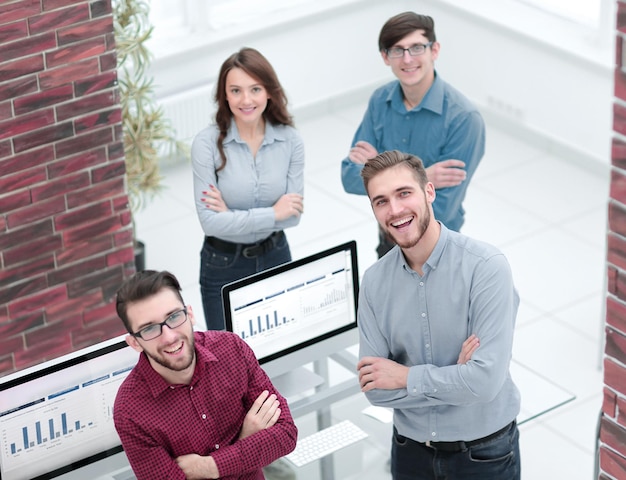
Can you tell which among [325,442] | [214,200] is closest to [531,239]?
[214,200]

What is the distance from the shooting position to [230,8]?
26.7 ft

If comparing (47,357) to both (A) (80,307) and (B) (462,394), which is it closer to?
(A) (80,307)

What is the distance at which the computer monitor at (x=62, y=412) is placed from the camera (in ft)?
12.1

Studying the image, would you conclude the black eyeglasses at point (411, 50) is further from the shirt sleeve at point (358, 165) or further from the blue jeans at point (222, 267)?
the blue jeans at point (222, 267)

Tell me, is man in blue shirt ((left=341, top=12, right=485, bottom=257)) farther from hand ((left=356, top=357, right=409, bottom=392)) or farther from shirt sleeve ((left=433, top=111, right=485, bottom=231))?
hand ((left=356, top=357, right=409, bottom=392))

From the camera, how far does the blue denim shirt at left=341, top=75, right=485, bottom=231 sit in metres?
4.84

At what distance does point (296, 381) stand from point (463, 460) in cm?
90

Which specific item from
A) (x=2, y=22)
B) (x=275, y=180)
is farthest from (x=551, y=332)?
(x=2, y=22)

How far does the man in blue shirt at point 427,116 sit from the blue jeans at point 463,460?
1.34 metres

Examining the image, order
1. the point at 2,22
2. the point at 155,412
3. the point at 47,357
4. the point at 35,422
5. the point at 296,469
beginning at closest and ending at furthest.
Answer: the point at 155,412 → the point at 35,422 → the point at 296,469 → the point at 2,22 → the point at 47,357

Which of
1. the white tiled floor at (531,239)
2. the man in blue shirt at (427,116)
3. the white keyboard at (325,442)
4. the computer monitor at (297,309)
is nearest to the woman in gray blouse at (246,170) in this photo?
the man in blue shirt at (427,116)

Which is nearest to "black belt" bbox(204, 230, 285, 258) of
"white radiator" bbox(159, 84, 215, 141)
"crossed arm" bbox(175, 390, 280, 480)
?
"crossed arm" bbox(175, 390, 280, 480)

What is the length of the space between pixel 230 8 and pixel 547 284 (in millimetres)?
2983

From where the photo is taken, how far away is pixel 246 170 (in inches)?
189
